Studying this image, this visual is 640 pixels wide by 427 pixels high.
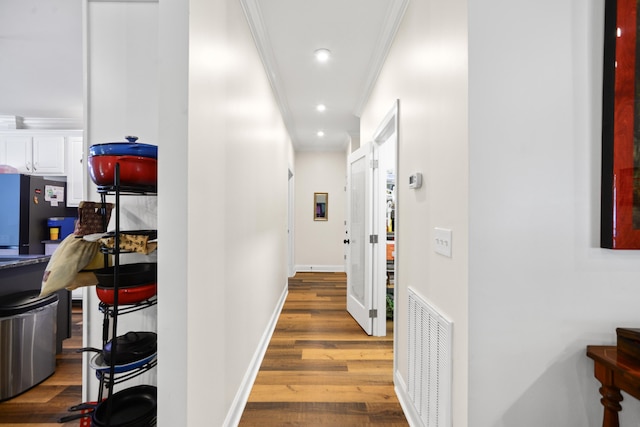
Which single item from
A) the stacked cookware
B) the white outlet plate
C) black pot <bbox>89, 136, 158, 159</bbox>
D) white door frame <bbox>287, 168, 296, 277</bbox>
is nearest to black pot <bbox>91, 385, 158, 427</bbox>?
the stacked cookware

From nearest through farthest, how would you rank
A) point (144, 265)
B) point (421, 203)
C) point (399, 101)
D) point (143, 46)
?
1. point (144, 265)
2. point (143, 46)
3. point (421, 203)
4. point (399, 101)

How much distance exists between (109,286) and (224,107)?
1.01 metres

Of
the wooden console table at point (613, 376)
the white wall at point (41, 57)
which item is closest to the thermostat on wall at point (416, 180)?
the wooden console table at point (613, 376)

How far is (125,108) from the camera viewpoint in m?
1.53

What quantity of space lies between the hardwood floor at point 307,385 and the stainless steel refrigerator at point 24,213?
1.10 metres

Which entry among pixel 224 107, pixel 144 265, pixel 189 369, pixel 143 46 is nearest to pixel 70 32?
pixel 143 46

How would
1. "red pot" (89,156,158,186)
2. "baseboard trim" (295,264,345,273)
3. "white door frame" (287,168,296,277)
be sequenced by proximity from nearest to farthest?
"red pot" (89,156,158,186) → "white door frame" (287,168,296,277) → "baseboard trim" (295,264,345,273)

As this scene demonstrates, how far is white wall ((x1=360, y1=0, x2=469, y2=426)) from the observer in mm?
1169

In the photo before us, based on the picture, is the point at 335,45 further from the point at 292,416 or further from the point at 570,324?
the point at 292,416

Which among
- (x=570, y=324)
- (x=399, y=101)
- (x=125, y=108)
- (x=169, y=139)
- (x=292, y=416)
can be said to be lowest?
(x=292, y=416)

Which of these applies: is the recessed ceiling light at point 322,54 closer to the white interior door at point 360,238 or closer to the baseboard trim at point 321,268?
the white interior door at point 360,238

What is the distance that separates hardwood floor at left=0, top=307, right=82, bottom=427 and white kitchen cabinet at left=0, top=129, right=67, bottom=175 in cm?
307

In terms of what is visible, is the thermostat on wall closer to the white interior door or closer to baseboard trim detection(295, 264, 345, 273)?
the white interior door

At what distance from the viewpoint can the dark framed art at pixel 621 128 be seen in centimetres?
107
